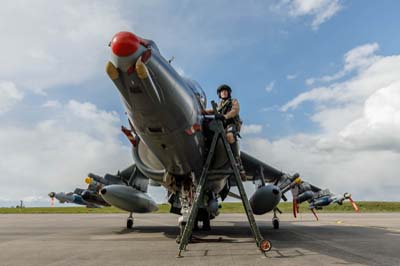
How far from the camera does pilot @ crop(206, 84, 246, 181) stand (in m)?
7.93

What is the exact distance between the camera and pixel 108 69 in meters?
5.39

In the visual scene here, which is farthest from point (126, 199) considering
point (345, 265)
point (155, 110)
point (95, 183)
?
point (345, 265)

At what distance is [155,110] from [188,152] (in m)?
1.89

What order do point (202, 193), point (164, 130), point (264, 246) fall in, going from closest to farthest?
point (264, 246) < point (164, 130) < point (202, 193)

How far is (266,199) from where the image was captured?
405 inches

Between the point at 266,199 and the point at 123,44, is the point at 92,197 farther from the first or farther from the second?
the point at 123,44

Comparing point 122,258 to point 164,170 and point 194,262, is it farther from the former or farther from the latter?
point 164,170

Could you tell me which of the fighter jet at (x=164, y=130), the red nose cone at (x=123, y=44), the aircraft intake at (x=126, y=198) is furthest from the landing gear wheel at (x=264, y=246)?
the aircraft intake at (x=126, y=198)

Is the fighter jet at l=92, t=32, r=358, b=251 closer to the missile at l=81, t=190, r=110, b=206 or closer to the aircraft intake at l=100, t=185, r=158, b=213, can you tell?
the aircraft intake at l=100, t=185, r=158, b=213

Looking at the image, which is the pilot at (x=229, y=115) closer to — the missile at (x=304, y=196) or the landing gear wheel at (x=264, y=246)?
the landing gear wheel at (x=264, y=246)

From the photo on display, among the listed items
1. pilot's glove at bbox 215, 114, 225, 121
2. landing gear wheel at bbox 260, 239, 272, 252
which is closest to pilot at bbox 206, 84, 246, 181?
pilot's glove at bbox 215, 114, 225, 121

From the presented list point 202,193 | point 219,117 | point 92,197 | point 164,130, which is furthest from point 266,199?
point 92,197

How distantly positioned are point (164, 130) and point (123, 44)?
215 cm

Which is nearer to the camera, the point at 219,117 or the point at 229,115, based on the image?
the point at 219,117
